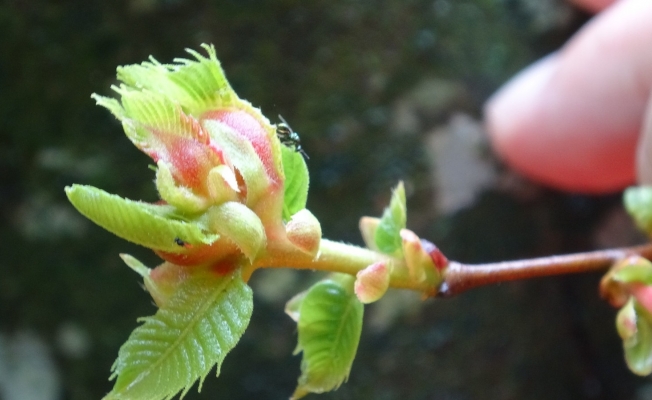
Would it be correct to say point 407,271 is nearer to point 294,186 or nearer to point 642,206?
point 294,186

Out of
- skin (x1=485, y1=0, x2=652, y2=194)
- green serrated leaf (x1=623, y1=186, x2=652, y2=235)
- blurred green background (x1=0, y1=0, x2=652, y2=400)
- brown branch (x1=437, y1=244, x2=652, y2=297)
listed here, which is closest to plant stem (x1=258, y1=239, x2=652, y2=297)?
brown branch (x1=437, y1=244, x2=652, y2=297)

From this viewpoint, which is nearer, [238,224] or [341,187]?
[238,224]

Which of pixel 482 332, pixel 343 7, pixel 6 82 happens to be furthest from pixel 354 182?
pixel 6 82

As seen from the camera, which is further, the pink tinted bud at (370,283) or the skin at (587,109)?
the skin at (587,109)

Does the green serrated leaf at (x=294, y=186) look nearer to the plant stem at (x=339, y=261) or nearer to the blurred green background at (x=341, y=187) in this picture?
the plant stem at (x=339, y=261)

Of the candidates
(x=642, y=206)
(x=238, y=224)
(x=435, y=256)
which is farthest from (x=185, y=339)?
(x=642, y=206)

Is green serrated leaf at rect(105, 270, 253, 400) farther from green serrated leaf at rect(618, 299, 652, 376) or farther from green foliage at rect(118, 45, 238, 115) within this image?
green serrated leaf at rect(618, 299, 652, 376)

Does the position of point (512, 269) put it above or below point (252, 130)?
below

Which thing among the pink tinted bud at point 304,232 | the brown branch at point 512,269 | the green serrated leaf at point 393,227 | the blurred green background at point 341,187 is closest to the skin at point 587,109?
the blurred green background at point 341,187
